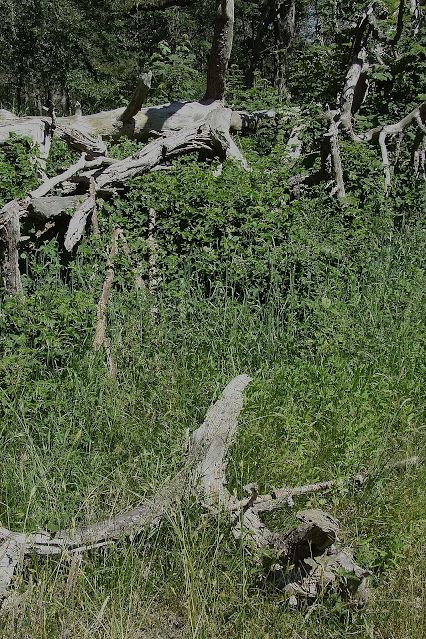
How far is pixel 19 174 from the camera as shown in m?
6.15

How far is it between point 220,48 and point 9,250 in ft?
22.1

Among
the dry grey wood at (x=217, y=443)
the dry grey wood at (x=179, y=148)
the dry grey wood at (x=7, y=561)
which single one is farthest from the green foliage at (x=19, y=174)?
the dry grey wood at (x=7, y=561)

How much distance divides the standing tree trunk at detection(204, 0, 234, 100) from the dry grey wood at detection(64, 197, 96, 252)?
528 cm

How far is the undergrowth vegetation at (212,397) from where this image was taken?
2.73m

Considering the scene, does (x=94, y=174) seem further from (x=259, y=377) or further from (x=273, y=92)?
(x=273, y=92)

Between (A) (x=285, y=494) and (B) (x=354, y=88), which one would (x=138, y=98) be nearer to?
(B) (x=354, y=88)

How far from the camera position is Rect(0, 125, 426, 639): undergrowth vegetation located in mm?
2730

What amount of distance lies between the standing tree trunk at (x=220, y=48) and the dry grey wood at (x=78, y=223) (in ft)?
17.3

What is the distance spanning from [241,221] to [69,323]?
2540mm

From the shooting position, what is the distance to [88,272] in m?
5.12

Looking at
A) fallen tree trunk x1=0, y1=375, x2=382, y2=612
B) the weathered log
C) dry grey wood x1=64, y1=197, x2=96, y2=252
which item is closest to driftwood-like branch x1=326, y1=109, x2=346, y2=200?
the weathered log

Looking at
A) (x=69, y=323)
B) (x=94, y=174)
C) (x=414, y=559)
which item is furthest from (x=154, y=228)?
(x=414, y=559)

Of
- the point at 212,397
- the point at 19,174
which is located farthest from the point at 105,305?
the point at 19,174

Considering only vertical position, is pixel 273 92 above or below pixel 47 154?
above
